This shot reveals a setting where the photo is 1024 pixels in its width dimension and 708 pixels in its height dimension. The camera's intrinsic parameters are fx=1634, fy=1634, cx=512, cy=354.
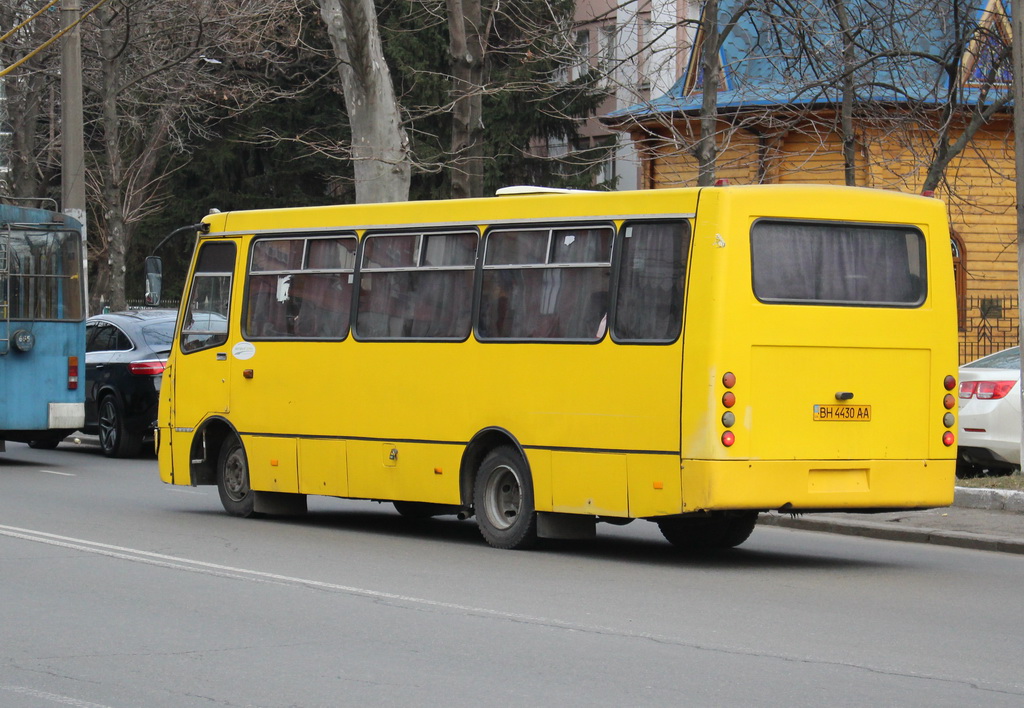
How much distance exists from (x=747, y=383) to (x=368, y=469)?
3.63 metres

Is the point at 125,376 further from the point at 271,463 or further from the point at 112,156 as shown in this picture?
the point at 112,156

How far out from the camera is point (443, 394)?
12648mm

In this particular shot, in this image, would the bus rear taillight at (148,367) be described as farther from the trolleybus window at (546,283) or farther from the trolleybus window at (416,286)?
the trolleybus window at (546,283)

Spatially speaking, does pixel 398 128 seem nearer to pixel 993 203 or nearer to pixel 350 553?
pixel 350 553

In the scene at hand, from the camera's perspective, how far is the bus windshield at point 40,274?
19.7 meters

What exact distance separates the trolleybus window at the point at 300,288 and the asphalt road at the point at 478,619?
1.72 meters

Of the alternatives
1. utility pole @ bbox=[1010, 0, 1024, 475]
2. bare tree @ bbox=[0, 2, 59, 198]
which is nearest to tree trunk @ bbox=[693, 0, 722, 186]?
utility pole @ bbox=[1010, 0, 1024, 475]

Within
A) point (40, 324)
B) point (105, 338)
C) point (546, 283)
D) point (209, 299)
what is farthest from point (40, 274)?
point (546, 283)

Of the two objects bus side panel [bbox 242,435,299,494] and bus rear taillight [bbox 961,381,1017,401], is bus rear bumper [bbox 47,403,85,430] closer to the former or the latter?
bus side panel [bbox 242,435,299,494]

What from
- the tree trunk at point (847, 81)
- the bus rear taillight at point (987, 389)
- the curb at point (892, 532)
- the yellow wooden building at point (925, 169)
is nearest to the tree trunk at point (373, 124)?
the tree trunk at point (847, 81)

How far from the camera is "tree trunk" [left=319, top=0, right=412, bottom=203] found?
21.4 meters

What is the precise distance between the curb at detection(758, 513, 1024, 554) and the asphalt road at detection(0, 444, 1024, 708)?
0.66ft

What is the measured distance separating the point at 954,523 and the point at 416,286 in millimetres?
5226

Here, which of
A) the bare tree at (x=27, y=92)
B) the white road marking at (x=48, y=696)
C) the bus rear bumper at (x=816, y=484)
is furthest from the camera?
the bare tree at (x=27, y=92)
